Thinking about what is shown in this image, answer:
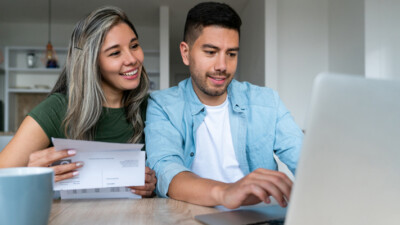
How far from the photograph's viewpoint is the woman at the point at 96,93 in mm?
1189

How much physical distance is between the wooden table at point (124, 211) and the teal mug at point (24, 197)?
169 mm

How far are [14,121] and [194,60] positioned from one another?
18.8 ft

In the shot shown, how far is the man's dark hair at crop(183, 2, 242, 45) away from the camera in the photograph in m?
1.31

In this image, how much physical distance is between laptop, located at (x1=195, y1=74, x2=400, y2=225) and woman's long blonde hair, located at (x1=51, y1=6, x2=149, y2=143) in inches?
38.8

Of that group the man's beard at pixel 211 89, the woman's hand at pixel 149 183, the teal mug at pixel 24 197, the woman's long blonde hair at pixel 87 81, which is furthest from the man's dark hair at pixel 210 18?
the teal mug at pixel 24 197

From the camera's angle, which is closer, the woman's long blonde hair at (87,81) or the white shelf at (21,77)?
the woman's long blonde hair at (87,81)

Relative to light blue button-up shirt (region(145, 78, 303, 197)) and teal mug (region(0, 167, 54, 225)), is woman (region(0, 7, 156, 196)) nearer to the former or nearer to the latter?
light blue button-up shirt (region(145, 78, 303, 197))

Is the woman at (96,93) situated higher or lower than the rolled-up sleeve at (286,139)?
higher

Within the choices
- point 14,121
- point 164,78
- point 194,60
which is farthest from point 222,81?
point 14,121

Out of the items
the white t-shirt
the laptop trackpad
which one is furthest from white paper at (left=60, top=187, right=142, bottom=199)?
the white t-shirt

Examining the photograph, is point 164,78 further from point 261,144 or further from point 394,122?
point 394,122

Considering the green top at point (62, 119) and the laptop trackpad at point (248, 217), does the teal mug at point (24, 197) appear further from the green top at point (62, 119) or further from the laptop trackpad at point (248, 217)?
the green top at point (62, 119)

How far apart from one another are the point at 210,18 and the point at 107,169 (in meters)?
0.74

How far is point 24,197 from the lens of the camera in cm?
47
